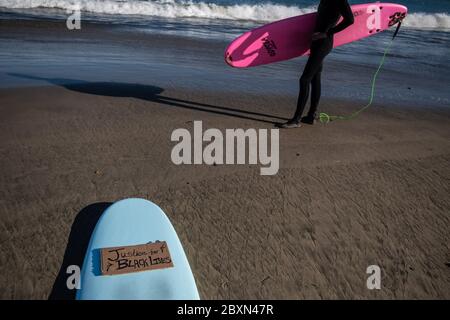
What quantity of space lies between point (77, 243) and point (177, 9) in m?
13.4

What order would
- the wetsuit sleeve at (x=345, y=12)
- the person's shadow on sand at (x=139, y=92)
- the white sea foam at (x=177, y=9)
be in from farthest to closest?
the white sea foam at (x=177, y=9) → the person's shadow on sand at (x=139, y=92) → the wetsuit sleeve at (x=345, y=12)

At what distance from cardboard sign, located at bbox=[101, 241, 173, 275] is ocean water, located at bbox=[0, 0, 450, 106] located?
3.62 metres

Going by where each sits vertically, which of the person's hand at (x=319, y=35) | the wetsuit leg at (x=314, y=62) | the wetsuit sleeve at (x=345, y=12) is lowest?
the wetsuit leg at (x=314, y=62)

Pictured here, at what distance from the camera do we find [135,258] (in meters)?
1.92

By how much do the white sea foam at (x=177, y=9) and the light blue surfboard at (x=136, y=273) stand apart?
40.5ft

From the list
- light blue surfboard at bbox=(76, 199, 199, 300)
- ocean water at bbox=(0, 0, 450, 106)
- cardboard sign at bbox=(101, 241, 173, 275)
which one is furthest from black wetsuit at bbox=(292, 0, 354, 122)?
cardboard sign at bbox=(101, 241, 173, 275)

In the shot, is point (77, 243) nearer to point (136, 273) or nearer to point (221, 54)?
point (136, 273)

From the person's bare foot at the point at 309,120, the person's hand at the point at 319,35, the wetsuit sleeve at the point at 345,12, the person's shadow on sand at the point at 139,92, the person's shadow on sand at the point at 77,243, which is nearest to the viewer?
the person's shadow on sand at the point at 77,243

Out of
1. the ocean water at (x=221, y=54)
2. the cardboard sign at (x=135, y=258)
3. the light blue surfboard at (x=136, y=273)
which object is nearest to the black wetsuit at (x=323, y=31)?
the ocean water at (x=221, y=54)

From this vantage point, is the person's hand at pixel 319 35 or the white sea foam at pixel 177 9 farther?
the white sea foam at pixel 177 9

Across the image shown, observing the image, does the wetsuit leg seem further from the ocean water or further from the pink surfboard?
the ocean water

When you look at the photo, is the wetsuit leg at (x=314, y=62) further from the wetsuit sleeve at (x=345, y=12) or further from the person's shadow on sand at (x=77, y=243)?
the person's shadow on sand at (x=77, y=243)

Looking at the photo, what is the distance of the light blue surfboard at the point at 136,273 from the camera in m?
1.74

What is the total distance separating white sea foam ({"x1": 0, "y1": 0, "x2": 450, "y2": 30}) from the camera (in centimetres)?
1225
